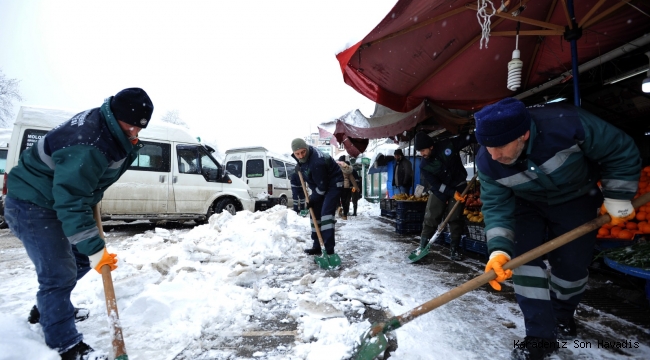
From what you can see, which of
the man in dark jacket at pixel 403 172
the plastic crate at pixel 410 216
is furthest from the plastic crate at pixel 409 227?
the man in dark jacket at pixel 403 172

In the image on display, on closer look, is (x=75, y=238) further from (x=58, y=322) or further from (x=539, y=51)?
(x=539, y=51)

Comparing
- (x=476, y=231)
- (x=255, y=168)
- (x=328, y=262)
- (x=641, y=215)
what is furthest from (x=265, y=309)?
(x=255, y=168)

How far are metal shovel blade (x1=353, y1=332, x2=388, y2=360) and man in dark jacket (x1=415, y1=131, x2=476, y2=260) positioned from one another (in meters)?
2.84

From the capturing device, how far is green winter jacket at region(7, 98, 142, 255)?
5.55 feet

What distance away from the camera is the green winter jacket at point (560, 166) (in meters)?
1.66

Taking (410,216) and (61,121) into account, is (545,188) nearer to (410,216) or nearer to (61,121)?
(410,216)

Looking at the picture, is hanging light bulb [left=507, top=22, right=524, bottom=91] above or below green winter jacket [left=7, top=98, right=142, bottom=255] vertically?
above

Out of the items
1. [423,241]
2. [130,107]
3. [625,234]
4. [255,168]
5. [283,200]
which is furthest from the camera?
[283,200]

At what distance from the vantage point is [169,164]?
22.6 feet

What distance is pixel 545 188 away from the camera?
1.82m

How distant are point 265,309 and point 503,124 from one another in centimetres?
232

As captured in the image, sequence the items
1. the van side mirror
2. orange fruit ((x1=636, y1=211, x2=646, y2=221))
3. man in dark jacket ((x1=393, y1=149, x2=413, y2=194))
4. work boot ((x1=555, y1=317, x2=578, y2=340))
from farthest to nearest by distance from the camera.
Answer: man in dark jacket ((x1=393, y1=149, x2=413, y2=194)) < the van side mirror < orange fruit ((x1=636, y1=211, x2=646, y2=221)) < work boot ((x1=555, y1=317, x2=578, y2=340))

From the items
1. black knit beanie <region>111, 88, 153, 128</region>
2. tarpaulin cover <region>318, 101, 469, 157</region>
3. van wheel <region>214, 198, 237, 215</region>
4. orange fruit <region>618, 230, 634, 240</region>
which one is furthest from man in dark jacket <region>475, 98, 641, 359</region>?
van wheel <region>214, 198, 237, 215</region>

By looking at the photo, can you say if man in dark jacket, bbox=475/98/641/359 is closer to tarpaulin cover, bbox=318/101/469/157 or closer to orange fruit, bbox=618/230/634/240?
orange fruit, bbox=618/230/634/240
